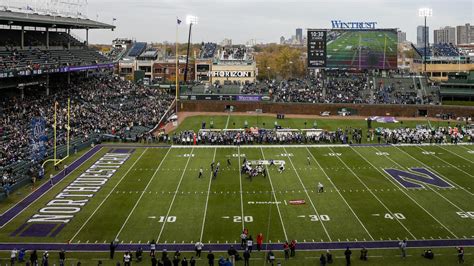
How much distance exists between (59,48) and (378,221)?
45802 mm

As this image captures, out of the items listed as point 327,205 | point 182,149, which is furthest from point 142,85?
point 327,205

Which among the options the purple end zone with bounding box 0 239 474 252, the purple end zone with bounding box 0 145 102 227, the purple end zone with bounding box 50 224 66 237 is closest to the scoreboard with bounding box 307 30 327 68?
the purple end zone with bounding box 0 145 102 227

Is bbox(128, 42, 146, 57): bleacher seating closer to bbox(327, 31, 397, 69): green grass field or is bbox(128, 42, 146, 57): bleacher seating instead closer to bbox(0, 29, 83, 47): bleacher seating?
bbox(0, 29, 83, 47): bleacher seating

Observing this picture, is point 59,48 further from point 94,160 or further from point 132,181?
point 132,181

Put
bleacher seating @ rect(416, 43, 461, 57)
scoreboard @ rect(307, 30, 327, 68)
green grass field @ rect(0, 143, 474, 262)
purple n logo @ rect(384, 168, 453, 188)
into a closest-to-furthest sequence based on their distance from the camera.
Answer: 1. green grass field @ rect(0, 143, 474, 262)
2. purple n logo @ rect(384, 168, 453, 188)
3. scoreboard @ rect(307, 30, 327, 68)
4. bleacher seating @ rect(416, 43, 461, 57)

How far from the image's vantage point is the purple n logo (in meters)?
33.3

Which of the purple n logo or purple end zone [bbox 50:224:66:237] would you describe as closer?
purple end zone [bbox 50:224:66:237]

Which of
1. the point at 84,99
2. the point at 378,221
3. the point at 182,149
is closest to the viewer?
the point at 378,221

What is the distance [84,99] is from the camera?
56750 mm

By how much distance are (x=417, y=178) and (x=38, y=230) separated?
22926 millimetres

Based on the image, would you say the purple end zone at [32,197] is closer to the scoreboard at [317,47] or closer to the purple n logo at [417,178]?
the purple n logo at [417,178]

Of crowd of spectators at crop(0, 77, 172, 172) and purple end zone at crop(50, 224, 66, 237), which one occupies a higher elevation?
crowd of spectators at crop(0, 77, 172, 172)

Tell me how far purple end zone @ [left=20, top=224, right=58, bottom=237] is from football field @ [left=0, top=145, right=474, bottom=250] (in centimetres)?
9

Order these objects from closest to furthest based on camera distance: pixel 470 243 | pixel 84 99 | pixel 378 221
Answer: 1. pixel 470 243
2. pixel 378 221
3. pixel 84 99
